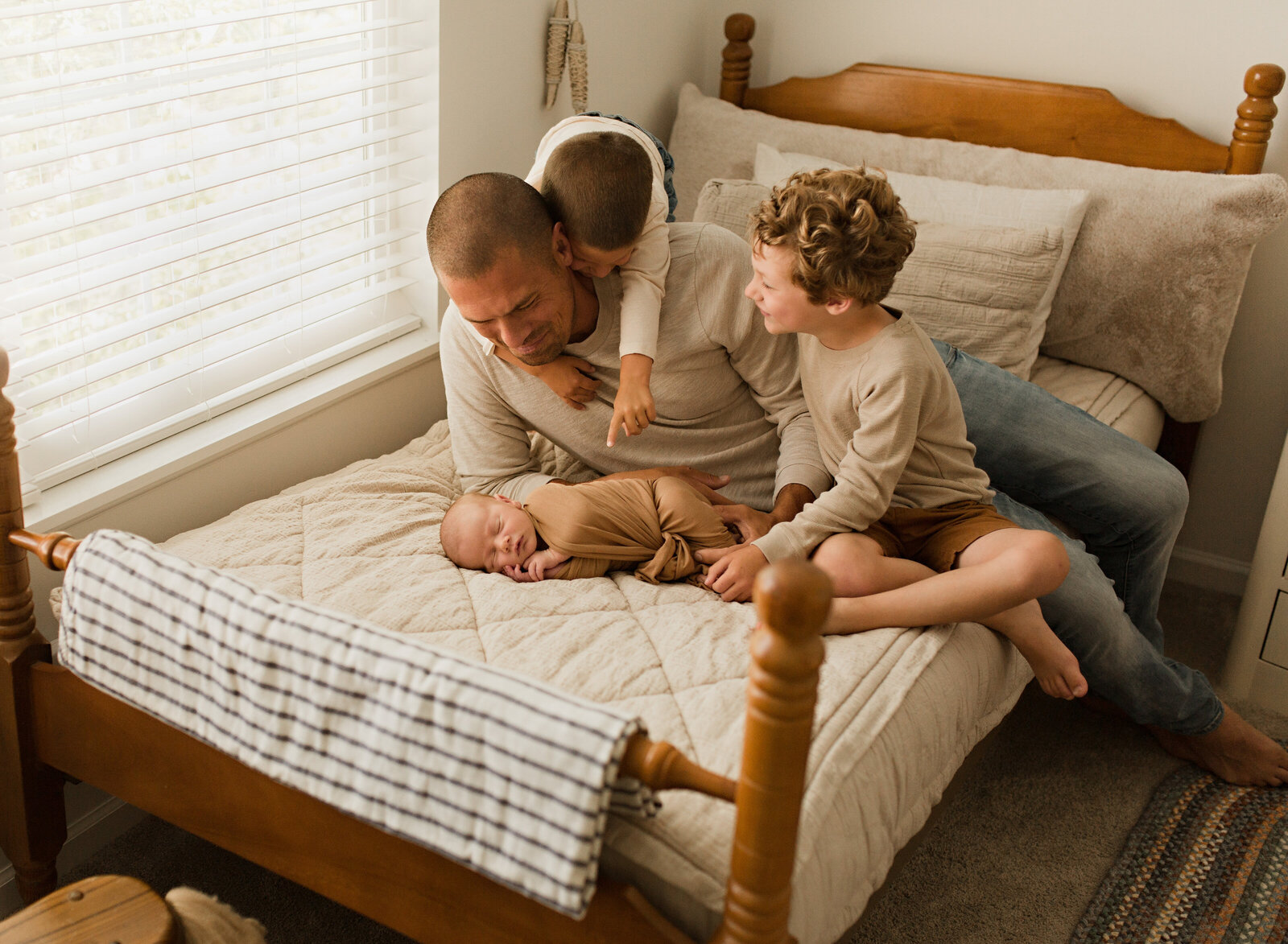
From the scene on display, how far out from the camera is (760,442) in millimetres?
1707

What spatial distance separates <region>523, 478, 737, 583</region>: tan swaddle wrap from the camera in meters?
1.48

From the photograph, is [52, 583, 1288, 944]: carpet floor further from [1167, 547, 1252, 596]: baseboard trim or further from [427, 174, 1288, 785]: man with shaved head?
[1167, 547, 1252, 596]: baseboard trim

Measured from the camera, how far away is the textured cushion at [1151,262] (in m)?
2.05

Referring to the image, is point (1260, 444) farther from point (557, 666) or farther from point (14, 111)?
point (14, 111)

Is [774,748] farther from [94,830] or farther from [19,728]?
[94,830]

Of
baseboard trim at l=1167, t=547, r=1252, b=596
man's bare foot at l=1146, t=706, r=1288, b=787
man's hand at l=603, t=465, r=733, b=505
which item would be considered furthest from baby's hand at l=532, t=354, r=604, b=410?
baseboard trim at l=1167, t=547, r=1252, b=596

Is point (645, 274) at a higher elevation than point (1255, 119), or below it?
below

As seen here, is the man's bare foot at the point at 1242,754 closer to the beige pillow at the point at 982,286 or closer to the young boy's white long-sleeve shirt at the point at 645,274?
the beige pillow at the point at 982,286

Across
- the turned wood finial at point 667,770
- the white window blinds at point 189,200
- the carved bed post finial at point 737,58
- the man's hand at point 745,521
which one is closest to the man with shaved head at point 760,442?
the man's hand at point 745,521

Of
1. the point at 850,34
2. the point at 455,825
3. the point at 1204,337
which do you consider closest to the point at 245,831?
the point at 455,825

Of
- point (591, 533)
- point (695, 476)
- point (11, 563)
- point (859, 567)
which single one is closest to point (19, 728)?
point (11, 563)

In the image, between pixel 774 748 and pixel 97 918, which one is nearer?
pixel 774 748

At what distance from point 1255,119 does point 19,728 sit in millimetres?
2381

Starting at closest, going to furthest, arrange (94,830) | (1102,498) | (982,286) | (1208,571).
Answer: (94,830) < (1102,498) < (982,286) < (1208,571)
